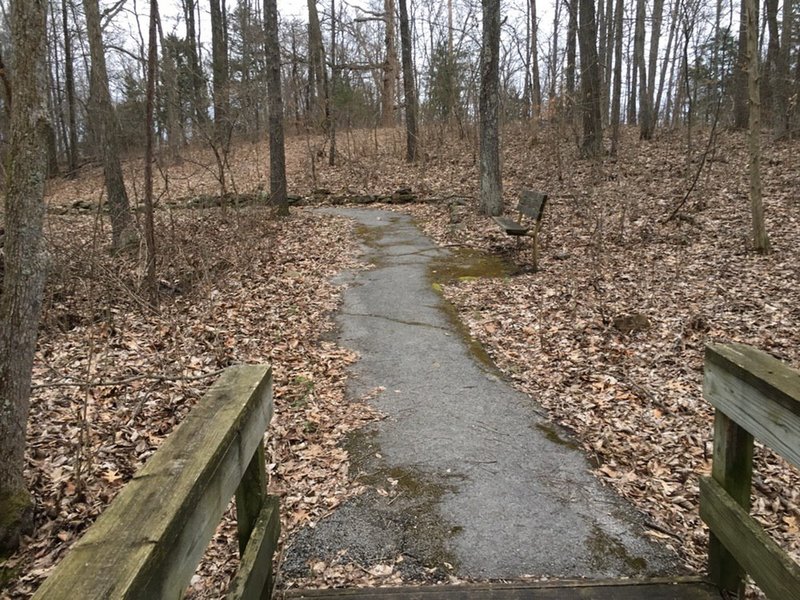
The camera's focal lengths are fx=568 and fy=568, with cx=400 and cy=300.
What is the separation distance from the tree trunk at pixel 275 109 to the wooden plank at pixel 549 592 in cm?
1286

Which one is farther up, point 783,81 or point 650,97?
point 650,97

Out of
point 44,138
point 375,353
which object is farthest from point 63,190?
point 44,138

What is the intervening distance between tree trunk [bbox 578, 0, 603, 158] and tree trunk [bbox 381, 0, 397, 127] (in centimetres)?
1060

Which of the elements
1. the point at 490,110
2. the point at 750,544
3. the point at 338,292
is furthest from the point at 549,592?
the point at 490,110

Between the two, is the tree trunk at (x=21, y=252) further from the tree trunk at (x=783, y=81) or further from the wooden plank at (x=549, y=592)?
the tree trunk at (x=783, y=81)

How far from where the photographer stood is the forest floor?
3.93 meters

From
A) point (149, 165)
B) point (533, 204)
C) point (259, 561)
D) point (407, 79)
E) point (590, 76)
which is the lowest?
point (259, 561)

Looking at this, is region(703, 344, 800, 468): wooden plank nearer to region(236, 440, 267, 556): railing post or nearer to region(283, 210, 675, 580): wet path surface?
region(283, 210, 675, 580): wet path surface

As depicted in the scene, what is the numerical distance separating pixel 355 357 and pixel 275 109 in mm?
9833

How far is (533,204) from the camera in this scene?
10125 millimetres

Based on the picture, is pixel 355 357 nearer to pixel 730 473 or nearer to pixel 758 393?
pixel 730 473

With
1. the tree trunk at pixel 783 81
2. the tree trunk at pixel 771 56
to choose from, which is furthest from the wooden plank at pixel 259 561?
the tree trunk at pixel 771 56

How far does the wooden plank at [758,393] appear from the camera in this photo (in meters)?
2.10

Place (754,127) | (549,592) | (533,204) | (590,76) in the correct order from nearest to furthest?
(549,592) → (754,127) → (533,204) → (590,76)
